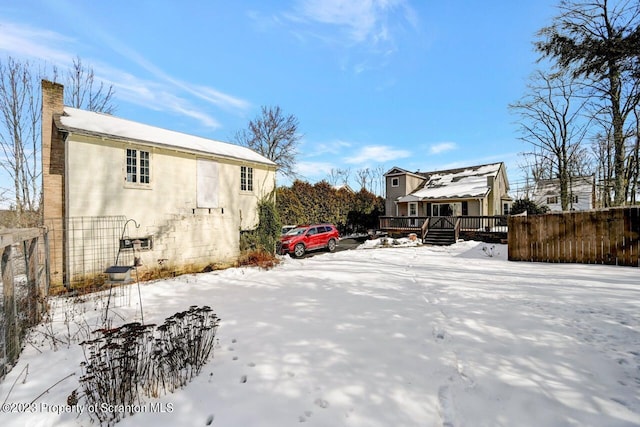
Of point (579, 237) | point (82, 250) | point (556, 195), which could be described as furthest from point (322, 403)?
point (556, 195)

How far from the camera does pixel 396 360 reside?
339 centimetres

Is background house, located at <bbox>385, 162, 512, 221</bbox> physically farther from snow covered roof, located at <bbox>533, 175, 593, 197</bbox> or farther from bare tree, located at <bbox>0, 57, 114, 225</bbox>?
bare tree, located at <bbox>0, 57, 114, 225</bbox>

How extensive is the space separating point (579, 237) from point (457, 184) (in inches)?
652

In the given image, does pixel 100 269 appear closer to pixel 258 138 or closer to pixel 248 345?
pixel 248 345

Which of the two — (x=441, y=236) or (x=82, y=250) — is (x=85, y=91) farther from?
(x=441, y=236)

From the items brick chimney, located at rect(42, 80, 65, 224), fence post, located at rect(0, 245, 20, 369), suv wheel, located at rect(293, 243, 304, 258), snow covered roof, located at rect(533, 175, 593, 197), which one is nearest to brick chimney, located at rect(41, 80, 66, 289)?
brick chimney, located at rect(42, 80, 65, 224)

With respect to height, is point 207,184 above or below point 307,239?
above

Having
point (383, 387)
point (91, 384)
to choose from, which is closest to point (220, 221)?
point (91, 384)

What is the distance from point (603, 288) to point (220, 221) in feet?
42.9

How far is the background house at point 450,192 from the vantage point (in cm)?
2242

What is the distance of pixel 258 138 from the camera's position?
103ft

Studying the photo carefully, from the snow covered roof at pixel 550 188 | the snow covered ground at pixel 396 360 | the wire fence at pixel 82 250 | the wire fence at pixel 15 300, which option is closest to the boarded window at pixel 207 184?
the wire fence at pixel 82 250

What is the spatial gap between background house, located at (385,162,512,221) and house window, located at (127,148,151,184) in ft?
68.5

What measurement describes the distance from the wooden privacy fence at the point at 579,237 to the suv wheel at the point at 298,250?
9.93 m
